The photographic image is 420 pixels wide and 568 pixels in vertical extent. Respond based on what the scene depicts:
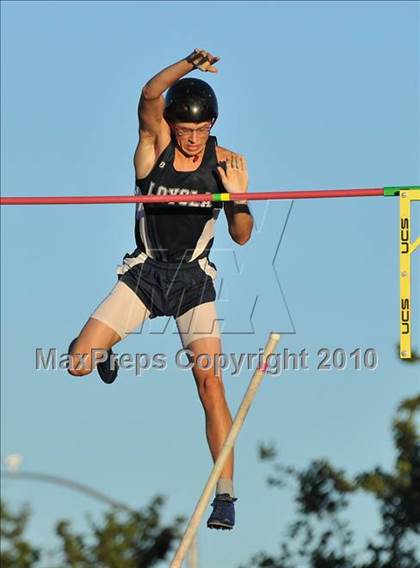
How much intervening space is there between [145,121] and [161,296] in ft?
4.03

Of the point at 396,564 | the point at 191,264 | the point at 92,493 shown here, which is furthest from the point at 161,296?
the point at 396,564

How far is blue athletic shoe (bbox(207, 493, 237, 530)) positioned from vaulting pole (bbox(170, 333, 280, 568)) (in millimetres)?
311

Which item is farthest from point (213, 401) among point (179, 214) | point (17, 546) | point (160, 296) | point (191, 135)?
point (17, 546)

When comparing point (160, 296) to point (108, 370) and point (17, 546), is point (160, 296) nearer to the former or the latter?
point (108, 370)

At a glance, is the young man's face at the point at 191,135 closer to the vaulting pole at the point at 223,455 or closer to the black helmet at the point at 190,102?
the black helmet at the point at 190,102

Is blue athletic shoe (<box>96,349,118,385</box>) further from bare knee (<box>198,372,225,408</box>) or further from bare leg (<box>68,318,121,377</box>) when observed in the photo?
bare knee (<box>198,372,225,408</box>)

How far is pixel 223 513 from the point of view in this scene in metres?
13.3

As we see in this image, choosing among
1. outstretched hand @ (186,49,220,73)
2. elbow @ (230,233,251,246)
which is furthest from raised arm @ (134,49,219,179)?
elbow @ (230,233,251,246)

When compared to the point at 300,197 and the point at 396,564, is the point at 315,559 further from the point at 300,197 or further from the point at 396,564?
the point at 300,197

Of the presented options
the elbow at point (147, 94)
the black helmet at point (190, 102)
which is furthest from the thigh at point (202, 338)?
the elbow at point (147, 94)

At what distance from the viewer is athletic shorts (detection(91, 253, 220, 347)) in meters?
13.6

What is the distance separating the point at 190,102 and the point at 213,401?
2028mm

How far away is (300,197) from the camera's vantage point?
14070mm

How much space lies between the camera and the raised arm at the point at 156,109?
1296 cm
